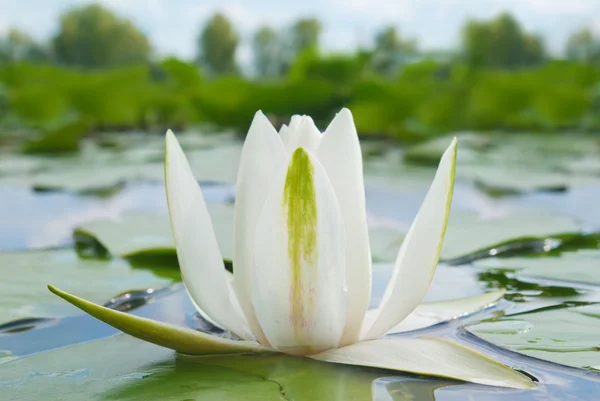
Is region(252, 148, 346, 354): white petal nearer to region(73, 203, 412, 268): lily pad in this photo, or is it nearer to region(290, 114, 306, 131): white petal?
region(290, 114, 306, 131): white petal

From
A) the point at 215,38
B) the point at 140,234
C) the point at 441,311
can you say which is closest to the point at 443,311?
the point at 441,311

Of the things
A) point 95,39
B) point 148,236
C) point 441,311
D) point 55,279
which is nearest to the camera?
point 441,311

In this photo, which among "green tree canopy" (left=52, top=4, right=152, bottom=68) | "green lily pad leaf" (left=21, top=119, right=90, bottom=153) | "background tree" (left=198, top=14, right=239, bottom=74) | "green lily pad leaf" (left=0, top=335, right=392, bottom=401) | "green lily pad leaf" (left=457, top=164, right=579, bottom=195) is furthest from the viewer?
"green tree canopy" (left=52, top=4, right=152, bottom=68)

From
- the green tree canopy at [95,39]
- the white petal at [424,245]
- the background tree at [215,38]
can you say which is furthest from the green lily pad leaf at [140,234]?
the green tree canopy at [95,39]

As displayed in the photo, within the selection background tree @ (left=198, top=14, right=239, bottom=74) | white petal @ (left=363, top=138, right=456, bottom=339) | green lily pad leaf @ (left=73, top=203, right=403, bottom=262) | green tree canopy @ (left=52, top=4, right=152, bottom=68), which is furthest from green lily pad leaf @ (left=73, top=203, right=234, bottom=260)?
green tree canopy @ (left=52, top=4, right=152, bottom=68)

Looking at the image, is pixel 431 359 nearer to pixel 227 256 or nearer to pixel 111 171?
pixel 227 256

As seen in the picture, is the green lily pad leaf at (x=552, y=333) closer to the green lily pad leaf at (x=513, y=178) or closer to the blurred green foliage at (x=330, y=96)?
the green lily pad leaf at (x=513, y=178)
